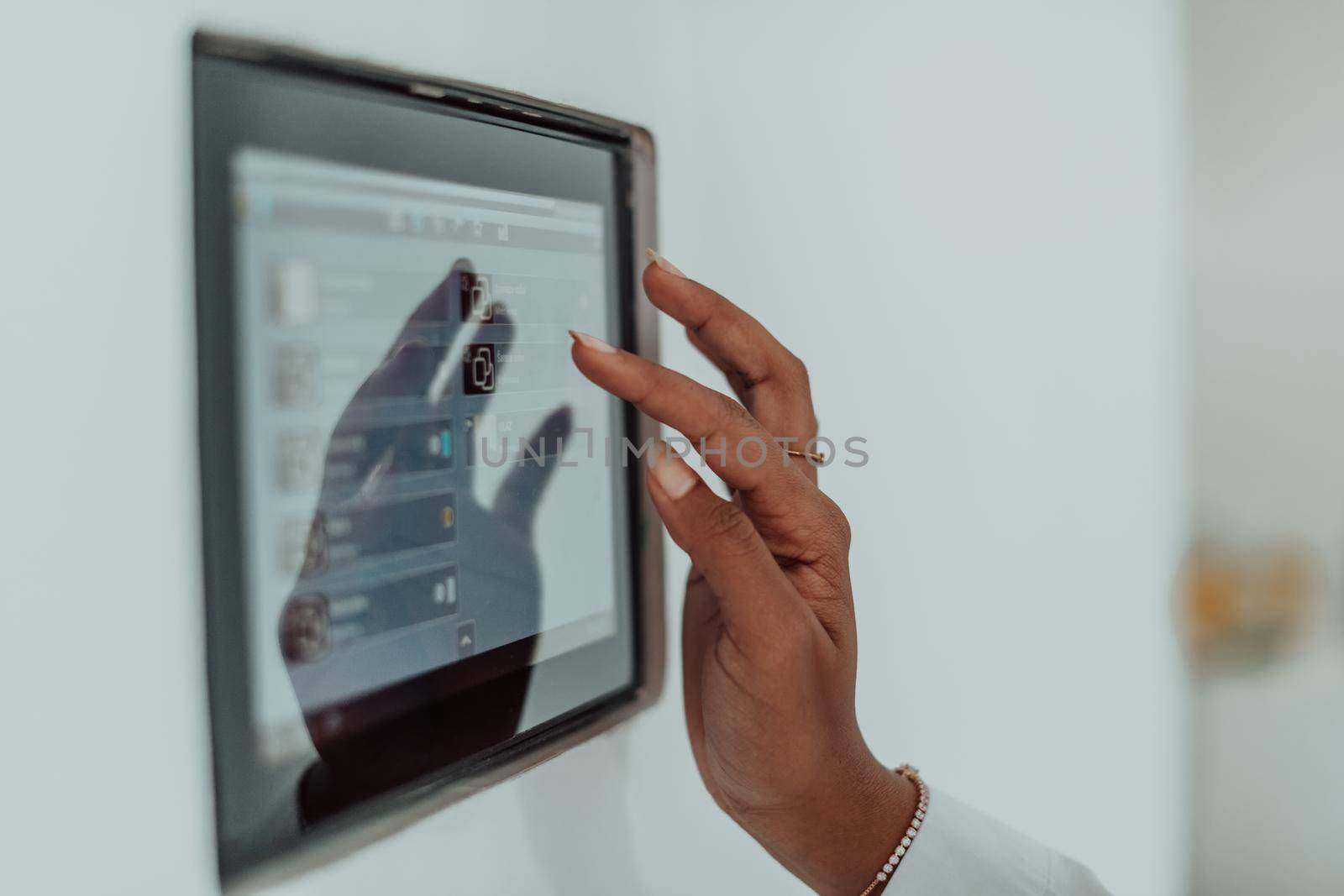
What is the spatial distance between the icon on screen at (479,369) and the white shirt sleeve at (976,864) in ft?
1.26

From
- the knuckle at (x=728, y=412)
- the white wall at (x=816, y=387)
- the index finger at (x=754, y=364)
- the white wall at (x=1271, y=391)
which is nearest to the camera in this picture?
the white wall at (x=816, y=387)

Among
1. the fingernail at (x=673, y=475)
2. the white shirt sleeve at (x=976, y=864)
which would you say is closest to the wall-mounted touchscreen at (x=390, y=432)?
the fingernail at (x=673, y=475)

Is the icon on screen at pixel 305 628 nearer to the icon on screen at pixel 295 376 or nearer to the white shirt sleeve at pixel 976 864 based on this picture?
the icon on screen at pixel 295 376

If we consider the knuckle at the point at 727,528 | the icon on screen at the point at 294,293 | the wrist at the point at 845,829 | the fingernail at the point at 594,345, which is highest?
the icon on screen at the point at 294,293

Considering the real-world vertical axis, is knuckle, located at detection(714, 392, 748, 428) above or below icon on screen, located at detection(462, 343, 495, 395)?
below

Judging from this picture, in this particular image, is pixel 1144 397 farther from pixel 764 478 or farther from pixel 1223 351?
pixel 764 478

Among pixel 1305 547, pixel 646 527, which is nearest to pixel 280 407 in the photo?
pixel 646 527

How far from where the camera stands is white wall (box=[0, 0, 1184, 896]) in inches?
10.7

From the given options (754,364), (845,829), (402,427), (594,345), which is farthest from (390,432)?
(845,829)

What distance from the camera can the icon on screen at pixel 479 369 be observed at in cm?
42

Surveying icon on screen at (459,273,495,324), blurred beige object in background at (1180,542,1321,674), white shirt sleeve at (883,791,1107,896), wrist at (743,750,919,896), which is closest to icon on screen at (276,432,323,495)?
icon on screen at (459,273,495,324)

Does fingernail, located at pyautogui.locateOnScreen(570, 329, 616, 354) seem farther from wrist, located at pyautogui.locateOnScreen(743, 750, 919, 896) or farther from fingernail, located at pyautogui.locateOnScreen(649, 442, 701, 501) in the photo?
wrist, located at pyautogui.locateOnScreen(743, 750, 919, 896)

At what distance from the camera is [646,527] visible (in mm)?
560

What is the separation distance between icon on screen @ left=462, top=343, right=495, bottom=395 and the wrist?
0.29 m
